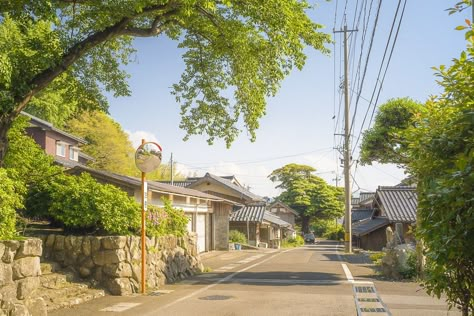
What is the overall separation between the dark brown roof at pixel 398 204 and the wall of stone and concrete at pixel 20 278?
26.1 m

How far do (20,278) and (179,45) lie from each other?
911cm

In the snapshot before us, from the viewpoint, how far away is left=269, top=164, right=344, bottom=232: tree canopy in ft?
217

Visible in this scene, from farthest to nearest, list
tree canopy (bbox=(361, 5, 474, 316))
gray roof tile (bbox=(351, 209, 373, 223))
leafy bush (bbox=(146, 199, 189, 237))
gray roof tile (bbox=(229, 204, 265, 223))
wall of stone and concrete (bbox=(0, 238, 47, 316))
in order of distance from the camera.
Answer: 1. gray roof tile (bbox=(351, 209, 373, 223))
2. gray roof tile (bbox=(229, 204, 265, 223))
3. leafy bush (bbox=(146, 199, 189, 237))
4. wall of stone and concrete (bbox=(0, 238, 47, 316))
5. tree canopy (bbox=(361, 5, 474, 316))

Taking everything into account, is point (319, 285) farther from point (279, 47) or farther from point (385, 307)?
point (279, 47)

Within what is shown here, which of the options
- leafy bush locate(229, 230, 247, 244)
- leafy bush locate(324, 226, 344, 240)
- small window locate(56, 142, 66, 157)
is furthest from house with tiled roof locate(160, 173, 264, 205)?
leafy bush locate(324, 226, 344, 240)

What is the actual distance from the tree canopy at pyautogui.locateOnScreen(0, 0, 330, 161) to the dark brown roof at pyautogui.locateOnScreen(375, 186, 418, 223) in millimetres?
18947

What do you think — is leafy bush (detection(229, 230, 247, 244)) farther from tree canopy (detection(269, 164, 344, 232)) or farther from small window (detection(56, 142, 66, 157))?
tree canopy (detection(269, 164, 344, 232))

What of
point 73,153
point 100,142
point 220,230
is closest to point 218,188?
point 220,230

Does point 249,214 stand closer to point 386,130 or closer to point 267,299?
point 386,130

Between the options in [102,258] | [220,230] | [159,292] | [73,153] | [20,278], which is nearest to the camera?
[20,278]

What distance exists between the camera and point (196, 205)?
25516mm

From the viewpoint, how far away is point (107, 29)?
11.7 m

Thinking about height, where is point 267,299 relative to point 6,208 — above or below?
below

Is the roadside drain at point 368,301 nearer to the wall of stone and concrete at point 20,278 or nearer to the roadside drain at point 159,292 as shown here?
the roadside drain at point 159,292
